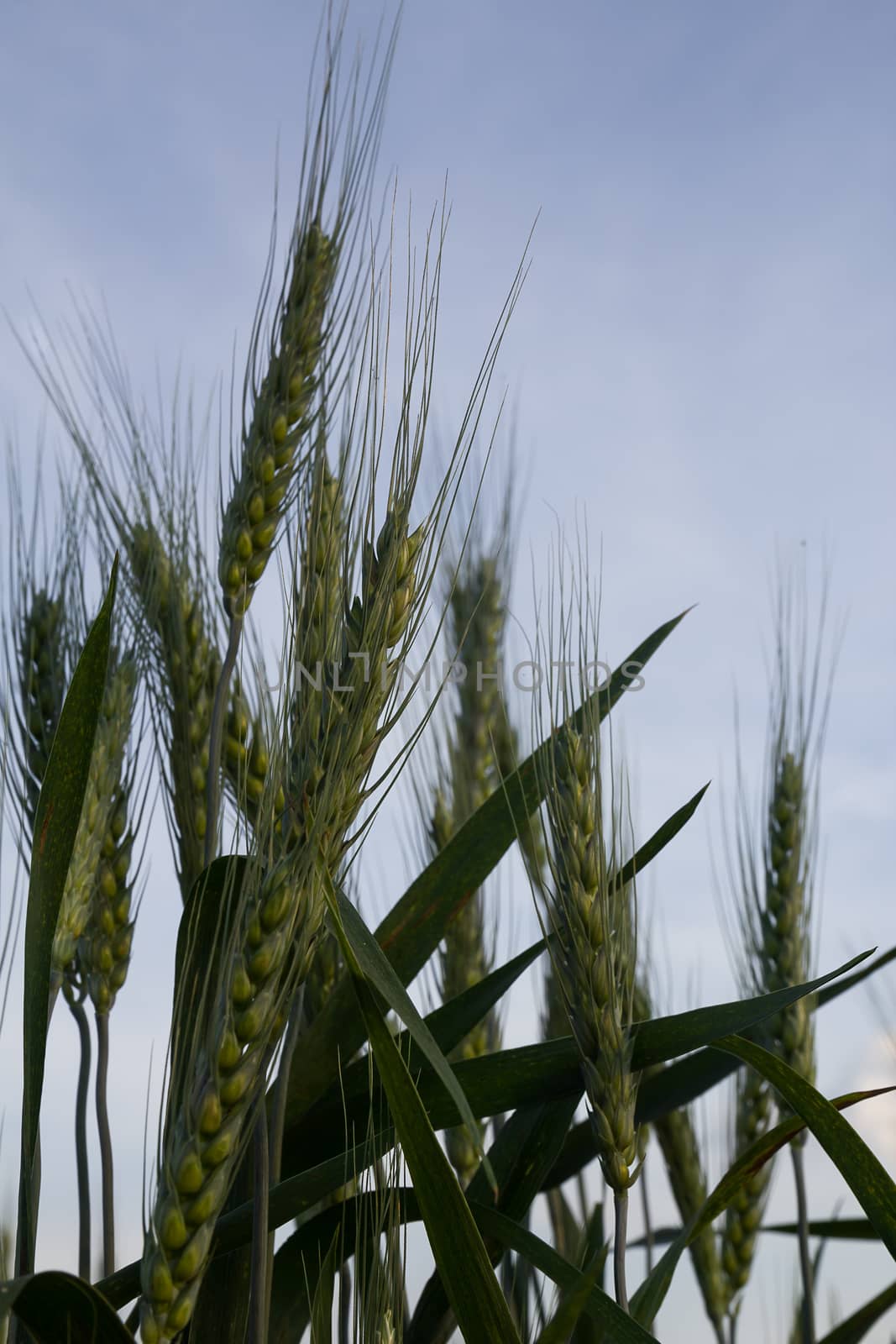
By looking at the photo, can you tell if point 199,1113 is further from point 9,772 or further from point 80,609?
point 80,609

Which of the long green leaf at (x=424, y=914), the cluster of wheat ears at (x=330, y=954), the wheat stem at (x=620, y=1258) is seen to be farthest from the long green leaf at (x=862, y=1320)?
the long green leaf at (x=424, y=914)

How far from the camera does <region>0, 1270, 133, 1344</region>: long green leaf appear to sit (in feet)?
1.91

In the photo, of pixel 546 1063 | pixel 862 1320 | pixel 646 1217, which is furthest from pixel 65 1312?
pixel 646 1217

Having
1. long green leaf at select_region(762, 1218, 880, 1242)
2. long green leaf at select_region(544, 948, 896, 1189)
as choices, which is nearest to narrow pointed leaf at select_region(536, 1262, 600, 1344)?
long green leaf at select_region(544, 948, 896, 1189)

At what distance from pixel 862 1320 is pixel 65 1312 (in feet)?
2.41

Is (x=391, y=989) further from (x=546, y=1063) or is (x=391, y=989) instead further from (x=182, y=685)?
(x=182, y=685)

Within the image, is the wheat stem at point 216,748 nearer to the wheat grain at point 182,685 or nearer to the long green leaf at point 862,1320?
the wheat grain at point 182,685

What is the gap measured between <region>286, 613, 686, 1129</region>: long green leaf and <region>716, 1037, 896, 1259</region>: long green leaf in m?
0.22

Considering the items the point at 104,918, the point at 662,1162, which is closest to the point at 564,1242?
the point at 662,1162

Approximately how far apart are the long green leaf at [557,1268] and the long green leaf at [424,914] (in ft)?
0.55

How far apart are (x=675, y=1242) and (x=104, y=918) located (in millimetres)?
527

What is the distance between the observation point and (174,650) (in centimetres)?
106

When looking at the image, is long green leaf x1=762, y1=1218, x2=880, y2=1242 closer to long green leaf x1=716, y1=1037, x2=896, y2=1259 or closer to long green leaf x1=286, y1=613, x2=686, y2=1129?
long green leaf x1=716, y1=1037, x2=896, y2=1259

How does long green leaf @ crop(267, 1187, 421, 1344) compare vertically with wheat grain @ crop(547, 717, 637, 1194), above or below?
below
